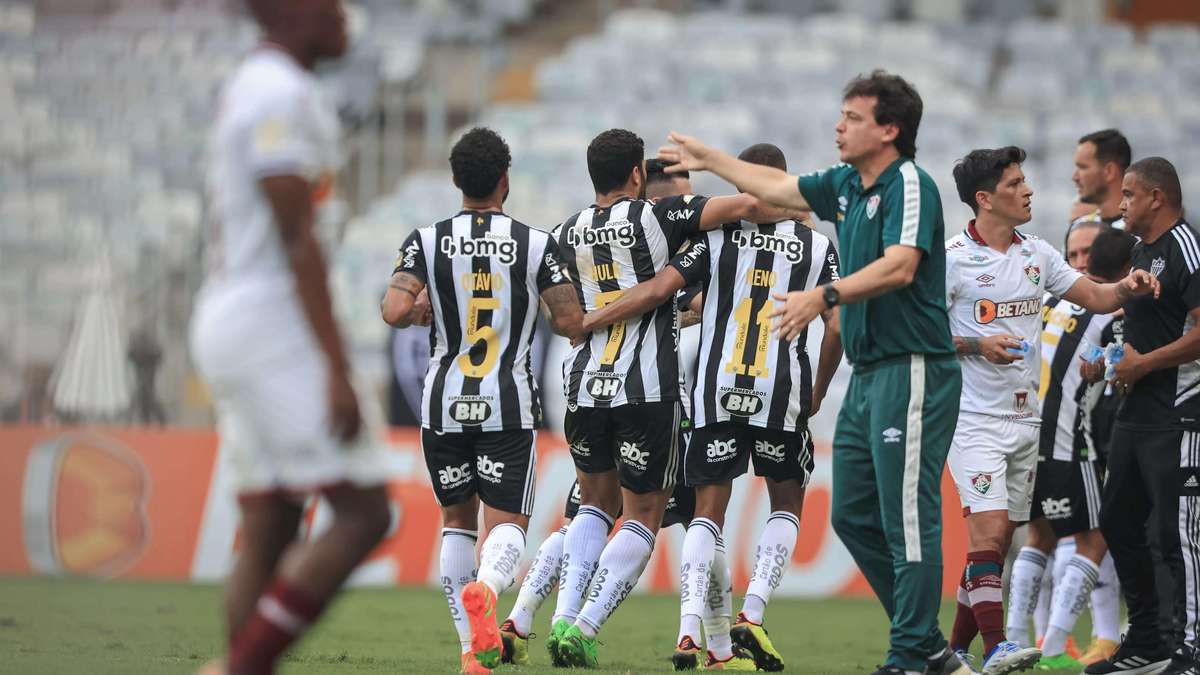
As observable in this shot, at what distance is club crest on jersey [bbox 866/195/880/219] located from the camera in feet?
20.4

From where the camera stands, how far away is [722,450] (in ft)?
26.5

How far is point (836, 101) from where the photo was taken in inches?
965

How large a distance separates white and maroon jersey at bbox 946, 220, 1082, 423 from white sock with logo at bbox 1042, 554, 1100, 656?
5.86 ft

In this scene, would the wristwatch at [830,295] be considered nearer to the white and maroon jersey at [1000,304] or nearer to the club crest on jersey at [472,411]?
the club crest on jersey at [472,411]

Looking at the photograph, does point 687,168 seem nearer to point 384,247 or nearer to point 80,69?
point 384,247

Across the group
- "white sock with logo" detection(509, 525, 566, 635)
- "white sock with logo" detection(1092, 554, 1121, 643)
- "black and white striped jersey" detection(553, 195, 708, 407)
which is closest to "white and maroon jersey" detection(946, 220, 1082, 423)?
"black and white striped jersey" detection(553, 195, 708, 407)

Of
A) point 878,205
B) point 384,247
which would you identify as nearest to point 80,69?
point 384,247

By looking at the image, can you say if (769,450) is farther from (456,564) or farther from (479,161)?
(479,161)

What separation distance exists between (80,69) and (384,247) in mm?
6927

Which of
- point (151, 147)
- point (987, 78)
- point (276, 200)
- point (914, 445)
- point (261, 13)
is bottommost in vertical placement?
point (914, 445)

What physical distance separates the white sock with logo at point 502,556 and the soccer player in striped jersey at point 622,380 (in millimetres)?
548

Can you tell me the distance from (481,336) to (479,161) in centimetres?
84

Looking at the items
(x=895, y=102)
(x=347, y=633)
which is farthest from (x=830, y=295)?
(x=347, y=633)

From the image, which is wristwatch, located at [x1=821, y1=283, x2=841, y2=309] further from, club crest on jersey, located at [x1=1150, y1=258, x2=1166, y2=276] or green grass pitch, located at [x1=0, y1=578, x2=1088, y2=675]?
club crest on jersey, located at [x1=1150, y1=258, x2=1166, y2=276]
